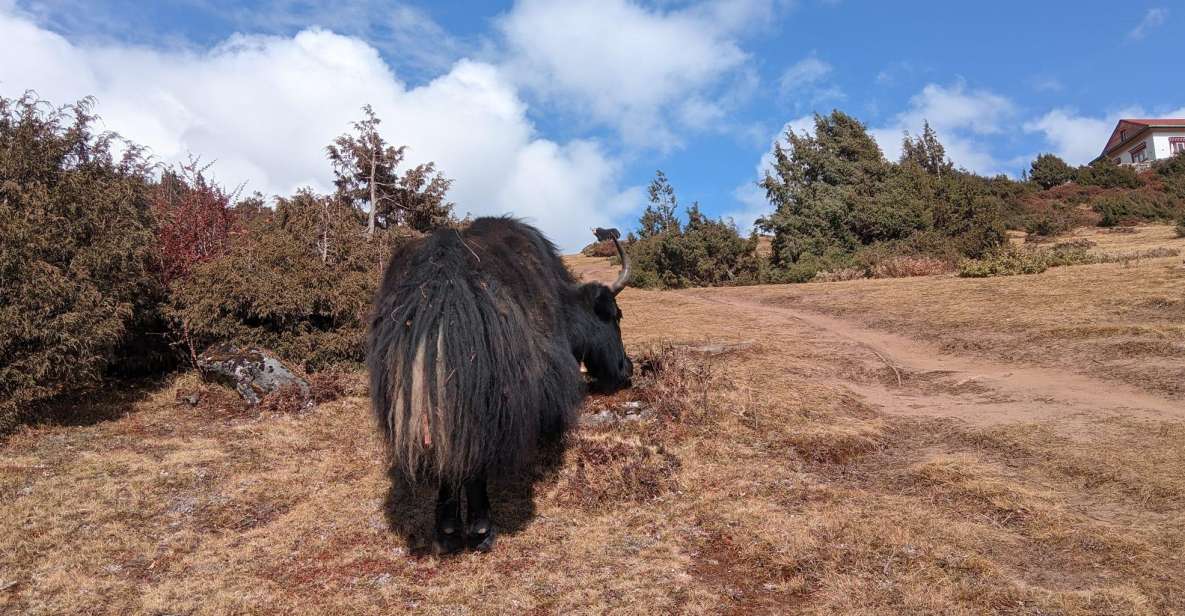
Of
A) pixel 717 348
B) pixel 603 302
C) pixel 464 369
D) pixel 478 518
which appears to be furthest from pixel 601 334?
pixel 717 348

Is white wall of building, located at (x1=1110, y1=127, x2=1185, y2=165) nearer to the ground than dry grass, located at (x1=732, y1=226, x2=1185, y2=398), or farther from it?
farther from it

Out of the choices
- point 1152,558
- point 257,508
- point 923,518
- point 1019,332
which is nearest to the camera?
point 1152,558

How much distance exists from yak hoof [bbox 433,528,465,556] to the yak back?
0.63 meters

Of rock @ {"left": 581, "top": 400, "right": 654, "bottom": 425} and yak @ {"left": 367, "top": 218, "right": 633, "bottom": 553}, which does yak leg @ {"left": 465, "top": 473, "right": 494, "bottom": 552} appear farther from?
rock @ {"left": 581, "top": 400, "right": 654, "bottom": 425}

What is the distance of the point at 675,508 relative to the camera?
16.8ft

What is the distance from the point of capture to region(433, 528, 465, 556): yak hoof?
430 centimetres

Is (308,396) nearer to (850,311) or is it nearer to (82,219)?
(82,219)

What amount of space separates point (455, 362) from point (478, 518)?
1.34m

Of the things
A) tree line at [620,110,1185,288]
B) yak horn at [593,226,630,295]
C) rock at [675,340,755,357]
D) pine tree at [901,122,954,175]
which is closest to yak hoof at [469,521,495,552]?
yak horn at [593,226,630,295]

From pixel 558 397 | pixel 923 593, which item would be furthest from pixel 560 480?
pixel 923 593

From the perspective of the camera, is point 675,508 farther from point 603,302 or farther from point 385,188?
point 385,188

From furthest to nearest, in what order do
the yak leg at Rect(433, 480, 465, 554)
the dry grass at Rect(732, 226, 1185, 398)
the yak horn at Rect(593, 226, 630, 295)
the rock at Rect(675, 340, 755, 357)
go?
the rock at Rect(675, 340, 755, 357) < the dry grass at Rect(732, 226, 1185, 398) < the yak horn at Rect(593, 226, 630, 295) < the yak leg at Rect(433, 480, 465, 554)

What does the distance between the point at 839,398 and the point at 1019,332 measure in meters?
4.87

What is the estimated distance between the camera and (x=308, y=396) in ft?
27.6
